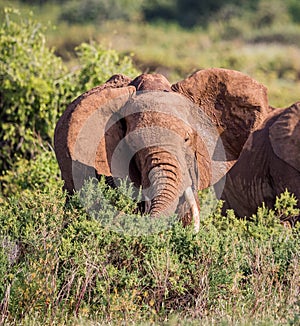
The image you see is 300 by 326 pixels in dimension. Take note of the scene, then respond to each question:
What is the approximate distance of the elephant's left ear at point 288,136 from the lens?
832cm

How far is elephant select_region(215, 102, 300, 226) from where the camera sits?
27.5 ft

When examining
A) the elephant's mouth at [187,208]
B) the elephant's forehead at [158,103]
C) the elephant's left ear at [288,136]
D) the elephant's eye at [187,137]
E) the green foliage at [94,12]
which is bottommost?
the green foliage at [94,12]

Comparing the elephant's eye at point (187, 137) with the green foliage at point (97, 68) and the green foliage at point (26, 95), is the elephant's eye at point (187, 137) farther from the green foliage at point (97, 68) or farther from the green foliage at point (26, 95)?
the green foliage at point (97, 68)

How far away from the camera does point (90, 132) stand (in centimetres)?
732

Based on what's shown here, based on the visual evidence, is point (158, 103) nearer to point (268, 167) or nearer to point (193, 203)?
point (193, 203)

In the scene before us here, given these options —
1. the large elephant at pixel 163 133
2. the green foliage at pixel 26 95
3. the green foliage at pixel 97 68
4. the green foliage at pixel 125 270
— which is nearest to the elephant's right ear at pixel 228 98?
the large elephant at pixel 163 133

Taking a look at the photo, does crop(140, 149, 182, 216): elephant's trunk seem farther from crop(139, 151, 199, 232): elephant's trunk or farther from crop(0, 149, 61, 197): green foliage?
crop(0, 149, 61, 197): green foliage

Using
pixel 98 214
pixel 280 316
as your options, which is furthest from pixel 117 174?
pixel 280 316

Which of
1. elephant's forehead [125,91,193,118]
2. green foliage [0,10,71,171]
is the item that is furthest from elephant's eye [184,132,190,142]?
green foliage [0,10,71,171]

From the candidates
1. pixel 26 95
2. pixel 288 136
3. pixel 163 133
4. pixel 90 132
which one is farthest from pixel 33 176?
pixel 163 133

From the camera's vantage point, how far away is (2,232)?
630 centimetres

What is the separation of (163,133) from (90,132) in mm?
Result: 690

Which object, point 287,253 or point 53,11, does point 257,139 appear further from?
point 53,11

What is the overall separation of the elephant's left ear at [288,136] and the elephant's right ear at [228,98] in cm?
59
